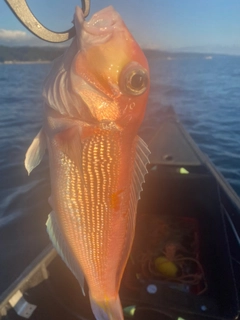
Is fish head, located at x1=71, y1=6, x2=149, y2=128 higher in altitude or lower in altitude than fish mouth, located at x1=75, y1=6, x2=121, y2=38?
lower

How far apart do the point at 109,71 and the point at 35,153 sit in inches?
19.2

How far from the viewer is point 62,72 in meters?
1.33

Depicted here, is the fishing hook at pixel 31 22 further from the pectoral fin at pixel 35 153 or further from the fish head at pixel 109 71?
the pectoral fin at pixel 35 153

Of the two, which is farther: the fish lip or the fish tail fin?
the fish tail fin

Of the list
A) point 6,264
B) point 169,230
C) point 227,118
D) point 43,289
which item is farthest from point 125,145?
point 227,118

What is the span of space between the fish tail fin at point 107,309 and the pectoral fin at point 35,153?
70cm

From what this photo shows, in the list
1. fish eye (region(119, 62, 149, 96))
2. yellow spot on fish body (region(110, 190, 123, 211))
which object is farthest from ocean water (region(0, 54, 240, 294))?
fish eye (region(119, 62, 149, 96))

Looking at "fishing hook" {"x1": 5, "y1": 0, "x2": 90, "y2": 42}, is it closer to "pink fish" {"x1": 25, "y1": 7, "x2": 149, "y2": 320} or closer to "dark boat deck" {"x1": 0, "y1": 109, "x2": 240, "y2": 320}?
"pink fish" {"x1": 25, "y1": 7, "x2": 149, "y2": 320}

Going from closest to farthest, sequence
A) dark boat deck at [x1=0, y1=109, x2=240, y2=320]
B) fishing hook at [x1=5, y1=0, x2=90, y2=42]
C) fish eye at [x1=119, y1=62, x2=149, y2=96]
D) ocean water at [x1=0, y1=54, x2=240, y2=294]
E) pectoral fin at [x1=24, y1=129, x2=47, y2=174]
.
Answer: fishing hook at [x1=5, y1=0, x2=90, y2=42] → fish eye at [x1=119, y1=62, x2=149, y2=96] → pectoral fin at [x1=24, y1=129, x2=47, y2=174] → dark boat deck at [x1=0, y1=109, x2=240, y2=320] → ocean water at [x1=0, y1=54, x2=240, y2=294]

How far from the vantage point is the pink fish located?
1.31 metres

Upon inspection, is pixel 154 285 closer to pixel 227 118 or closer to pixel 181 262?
pixel 181 262

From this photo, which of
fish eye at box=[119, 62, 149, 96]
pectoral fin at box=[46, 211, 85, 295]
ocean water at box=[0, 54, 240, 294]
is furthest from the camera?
ocean water at box=[0, 54, 240, 294]

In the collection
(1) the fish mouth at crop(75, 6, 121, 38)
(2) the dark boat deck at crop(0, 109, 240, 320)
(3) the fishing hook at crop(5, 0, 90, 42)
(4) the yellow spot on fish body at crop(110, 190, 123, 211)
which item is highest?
(3) the fishing hook at crop(5, 0, 90, 42)

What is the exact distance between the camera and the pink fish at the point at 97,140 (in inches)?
51.4
